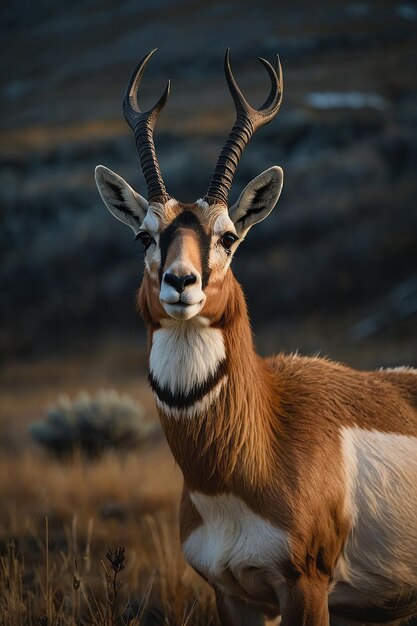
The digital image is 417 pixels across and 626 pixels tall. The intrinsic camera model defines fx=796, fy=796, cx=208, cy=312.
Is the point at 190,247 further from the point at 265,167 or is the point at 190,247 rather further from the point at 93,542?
the point at 265,167

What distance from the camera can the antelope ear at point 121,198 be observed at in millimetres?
4906

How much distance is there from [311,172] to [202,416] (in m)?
32.3

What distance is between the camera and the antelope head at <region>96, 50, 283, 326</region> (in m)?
3.96

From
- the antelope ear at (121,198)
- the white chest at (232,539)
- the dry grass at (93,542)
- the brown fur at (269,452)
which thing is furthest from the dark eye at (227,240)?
the dry grass at (93,542)

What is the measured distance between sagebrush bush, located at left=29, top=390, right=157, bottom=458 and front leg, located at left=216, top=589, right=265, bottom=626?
24.6 ft

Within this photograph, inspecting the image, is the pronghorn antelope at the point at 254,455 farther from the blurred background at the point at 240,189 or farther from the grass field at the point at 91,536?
the blurred background at the point at 240,189

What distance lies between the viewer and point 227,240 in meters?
4.49

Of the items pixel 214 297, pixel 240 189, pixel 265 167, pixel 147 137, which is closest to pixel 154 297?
pixel 214 297

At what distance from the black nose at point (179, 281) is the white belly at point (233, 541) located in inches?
45.7

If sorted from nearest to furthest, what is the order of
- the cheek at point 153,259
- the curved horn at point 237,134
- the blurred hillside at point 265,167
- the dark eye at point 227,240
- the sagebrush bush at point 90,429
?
the cheek at point 153,259
the dark eye at point 227,240
the curved horn at point 237,134
the sagebrush bush at point 90,429
the blurred hillside at point 265,167

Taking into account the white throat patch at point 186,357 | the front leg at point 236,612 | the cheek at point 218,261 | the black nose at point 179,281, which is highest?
the cheek at point 218,261

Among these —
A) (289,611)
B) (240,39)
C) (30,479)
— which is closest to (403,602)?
(289,611)

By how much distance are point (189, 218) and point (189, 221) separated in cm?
3

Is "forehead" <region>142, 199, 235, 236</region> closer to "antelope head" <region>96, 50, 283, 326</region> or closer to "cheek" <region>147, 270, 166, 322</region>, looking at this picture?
"antelope head" <region>96, 50, 283, 326</region>
